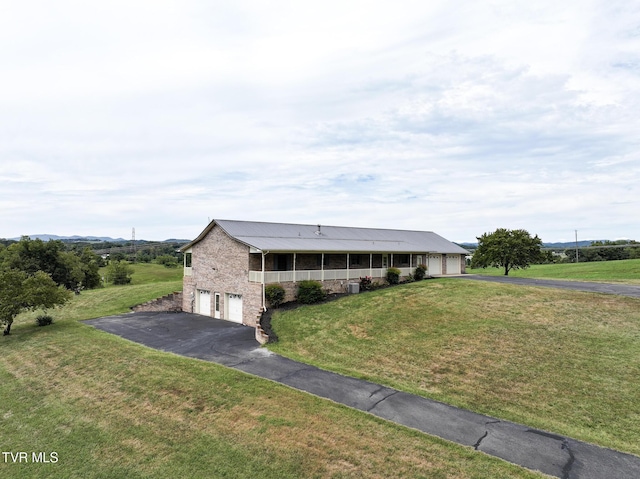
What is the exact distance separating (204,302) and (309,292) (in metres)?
8.84

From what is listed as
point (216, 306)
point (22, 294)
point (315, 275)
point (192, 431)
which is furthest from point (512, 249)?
point (22, 294)

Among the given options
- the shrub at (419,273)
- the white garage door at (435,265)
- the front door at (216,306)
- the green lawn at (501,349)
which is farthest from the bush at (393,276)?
the front door at (216,306)

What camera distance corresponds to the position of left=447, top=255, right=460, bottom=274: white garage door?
36031mm

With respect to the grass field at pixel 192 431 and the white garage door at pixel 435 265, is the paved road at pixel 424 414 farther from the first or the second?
the white garage door at pixel 435 265

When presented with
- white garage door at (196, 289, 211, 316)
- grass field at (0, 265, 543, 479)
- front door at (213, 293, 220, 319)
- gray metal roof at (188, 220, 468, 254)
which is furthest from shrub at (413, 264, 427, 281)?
grass field at (0, 265, 543, 479)

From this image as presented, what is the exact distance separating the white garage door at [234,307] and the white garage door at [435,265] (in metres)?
18.3

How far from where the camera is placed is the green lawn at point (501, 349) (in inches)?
409

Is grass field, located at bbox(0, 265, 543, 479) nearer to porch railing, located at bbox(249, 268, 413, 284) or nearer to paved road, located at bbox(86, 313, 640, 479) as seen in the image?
paved road, located at bbox(86, 313, 640, 479)

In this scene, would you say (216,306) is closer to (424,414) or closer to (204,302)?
(204,302)

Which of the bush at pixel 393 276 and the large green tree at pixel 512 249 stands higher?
the large green tree at pixel 512 249

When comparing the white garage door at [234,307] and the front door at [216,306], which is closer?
the white garage door at [234,307]

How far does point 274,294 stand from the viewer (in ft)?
72.1

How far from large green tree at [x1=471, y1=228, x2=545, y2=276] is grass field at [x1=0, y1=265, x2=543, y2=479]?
28.1m

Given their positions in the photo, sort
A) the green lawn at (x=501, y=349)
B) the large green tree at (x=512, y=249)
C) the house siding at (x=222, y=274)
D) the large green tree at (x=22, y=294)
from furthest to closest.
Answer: the large green tree at (x=512, y=249), the house siding at (x=222, y=274), the large green tree at (x=22, y=294), the green lawn at (x=501, y=349)
